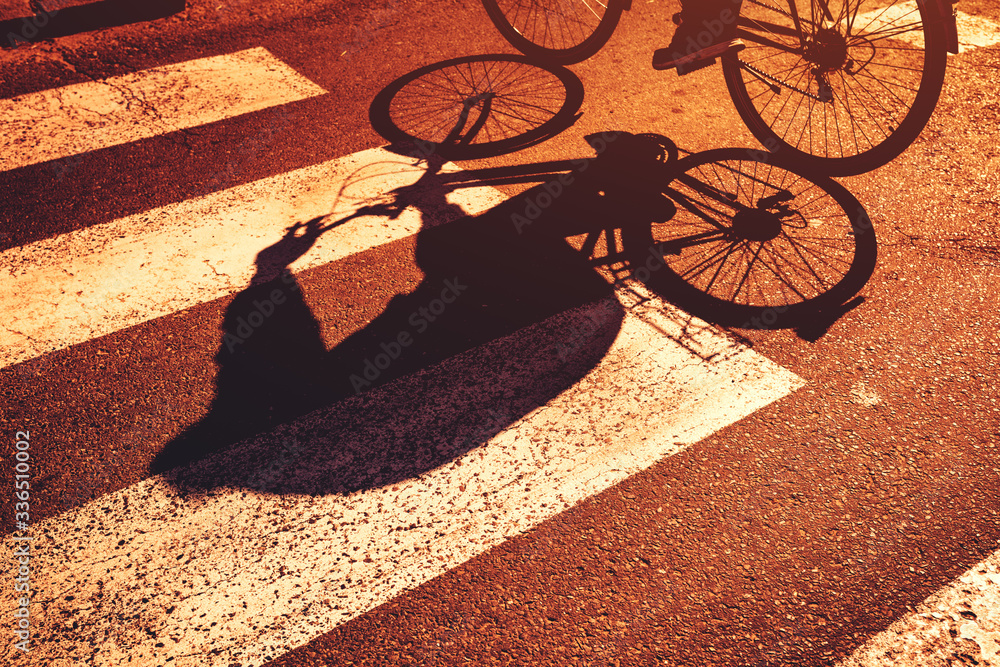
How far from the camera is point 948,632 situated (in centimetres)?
241

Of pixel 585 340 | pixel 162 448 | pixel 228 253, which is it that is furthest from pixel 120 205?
pixel 585 340

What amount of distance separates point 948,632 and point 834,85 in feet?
14.5

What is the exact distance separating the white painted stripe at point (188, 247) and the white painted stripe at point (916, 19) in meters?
4.12

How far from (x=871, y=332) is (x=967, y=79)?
348 centimetres

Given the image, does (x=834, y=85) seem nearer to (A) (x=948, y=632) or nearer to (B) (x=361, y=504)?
(A) (x=948, y=632)

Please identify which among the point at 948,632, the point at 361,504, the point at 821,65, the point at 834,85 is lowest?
the point at 361,504

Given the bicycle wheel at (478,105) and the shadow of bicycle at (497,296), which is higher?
the bicycle wheel at (478,105)

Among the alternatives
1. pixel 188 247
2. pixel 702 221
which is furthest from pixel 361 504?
pixel 702 221

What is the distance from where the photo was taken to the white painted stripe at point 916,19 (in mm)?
6121

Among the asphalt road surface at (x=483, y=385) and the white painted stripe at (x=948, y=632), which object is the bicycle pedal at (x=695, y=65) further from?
the white painted stripe at (x=948, y=632)

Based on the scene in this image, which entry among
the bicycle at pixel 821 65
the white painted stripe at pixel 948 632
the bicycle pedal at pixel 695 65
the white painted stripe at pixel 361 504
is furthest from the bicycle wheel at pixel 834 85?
the white painted stripe at pixel 948 632

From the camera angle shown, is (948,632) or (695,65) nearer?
(948,632)

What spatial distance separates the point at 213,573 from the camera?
8.63 feet

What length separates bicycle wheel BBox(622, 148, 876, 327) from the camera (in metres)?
3.76
